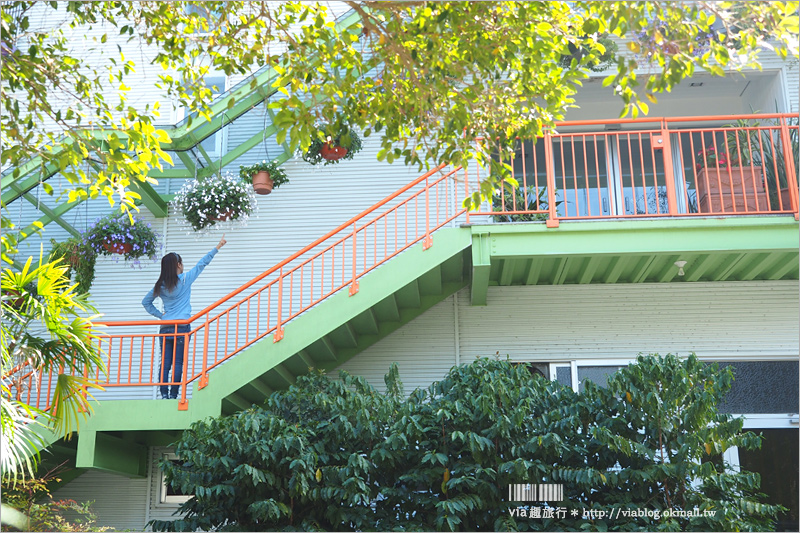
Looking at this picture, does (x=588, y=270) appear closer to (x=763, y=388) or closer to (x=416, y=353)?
(x=416, y=353)

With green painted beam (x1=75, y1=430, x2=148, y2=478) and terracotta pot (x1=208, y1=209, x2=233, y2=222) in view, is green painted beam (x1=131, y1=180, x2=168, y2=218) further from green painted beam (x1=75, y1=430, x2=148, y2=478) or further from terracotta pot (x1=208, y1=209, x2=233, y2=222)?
green painted beam (x1=75, y1=430, x2=148, y2=478)

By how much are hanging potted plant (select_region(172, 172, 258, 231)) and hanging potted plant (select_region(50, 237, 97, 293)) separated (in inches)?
50.9

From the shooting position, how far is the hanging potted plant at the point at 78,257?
9680mm

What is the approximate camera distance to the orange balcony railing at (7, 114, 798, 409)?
27.1 ft

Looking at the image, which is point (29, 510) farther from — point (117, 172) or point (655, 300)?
point (655, 300)

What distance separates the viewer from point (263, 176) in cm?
971

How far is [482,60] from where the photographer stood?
5.86 meters

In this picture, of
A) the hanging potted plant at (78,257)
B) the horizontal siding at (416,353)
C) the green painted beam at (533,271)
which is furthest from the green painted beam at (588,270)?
the hanging potted plant at (78,257)

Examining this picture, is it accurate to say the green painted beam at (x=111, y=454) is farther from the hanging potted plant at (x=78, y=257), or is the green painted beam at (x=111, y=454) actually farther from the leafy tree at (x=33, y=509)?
the hanging potted plant at (x=78, y=257)

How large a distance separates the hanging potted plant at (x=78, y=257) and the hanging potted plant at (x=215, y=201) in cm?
129

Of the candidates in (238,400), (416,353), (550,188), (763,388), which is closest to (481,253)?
(550,188)

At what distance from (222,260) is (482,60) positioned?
5429 millimetres

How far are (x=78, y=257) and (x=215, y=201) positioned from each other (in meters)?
1.89

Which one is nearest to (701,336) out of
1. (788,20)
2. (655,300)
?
(655,300)
